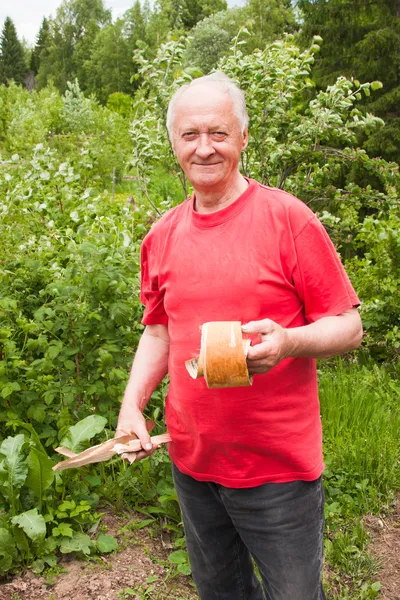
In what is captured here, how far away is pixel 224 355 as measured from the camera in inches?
61.3

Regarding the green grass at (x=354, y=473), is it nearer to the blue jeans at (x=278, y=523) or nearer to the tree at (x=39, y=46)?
the blue jeans at (x=278, y=523)

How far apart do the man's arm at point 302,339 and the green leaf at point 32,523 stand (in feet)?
5.51

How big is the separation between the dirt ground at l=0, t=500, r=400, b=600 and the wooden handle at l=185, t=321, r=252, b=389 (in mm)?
1635

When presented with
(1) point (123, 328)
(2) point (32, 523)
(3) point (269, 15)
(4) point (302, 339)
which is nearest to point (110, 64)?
(3) point (269, 15)

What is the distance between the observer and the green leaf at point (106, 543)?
9.93 ft

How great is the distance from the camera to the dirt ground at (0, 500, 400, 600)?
2.84 m

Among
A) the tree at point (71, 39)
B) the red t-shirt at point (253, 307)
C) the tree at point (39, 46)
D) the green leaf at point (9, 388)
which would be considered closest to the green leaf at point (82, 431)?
the green leaf at point (9, 388)

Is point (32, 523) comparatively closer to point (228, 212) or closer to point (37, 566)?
point (37, 566)

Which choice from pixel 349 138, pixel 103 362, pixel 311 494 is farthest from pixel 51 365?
pixel 349 138

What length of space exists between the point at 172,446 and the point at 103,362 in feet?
3.40

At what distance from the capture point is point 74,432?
2982 mm

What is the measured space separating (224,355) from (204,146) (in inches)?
23.3

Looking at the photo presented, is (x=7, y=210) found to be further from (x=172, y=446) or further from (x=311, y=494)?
(x=311, y=494)

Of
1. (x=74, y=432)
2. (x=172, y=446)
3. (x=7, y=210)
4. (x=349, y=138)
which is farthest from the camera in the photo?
(x=349, y=138)
